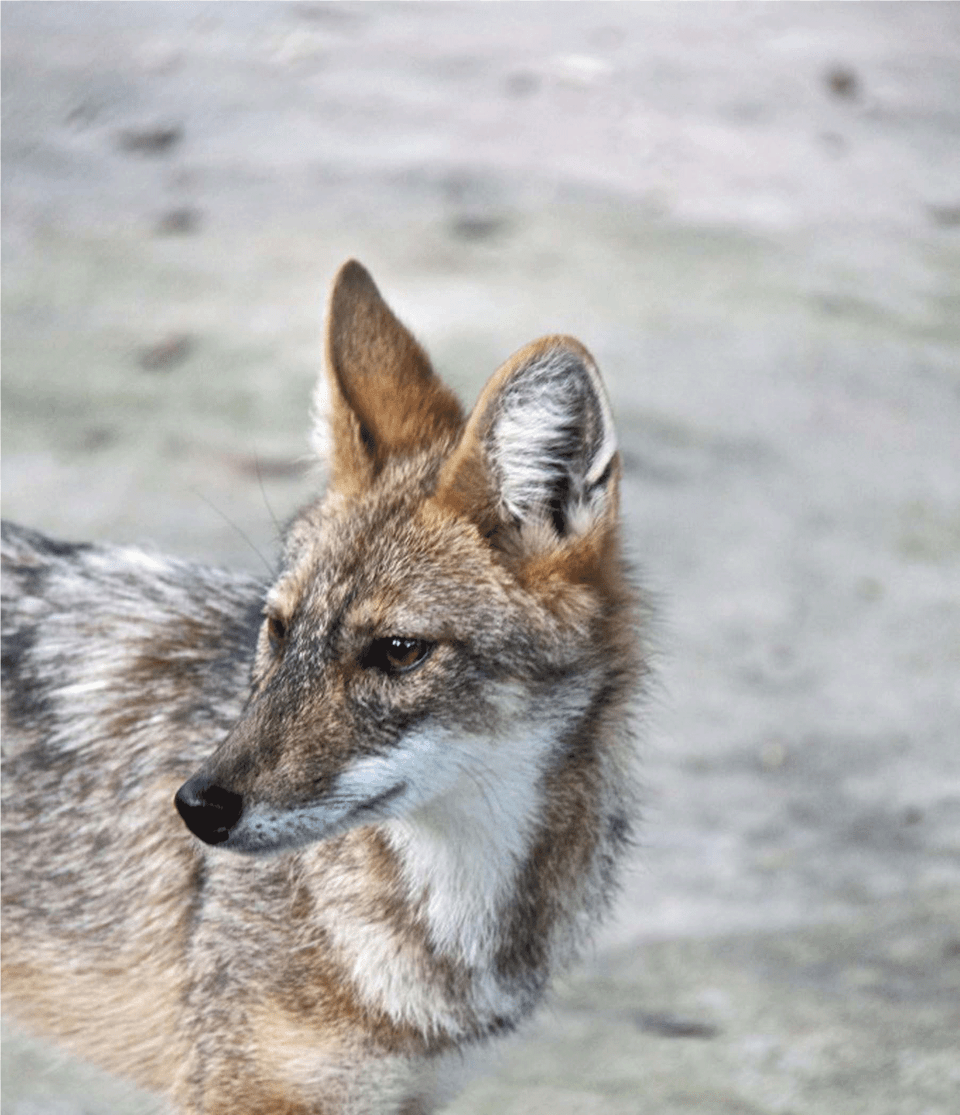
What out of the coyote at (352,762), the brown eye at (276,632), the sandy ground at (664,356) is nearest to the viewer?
the coyote at (352,762)

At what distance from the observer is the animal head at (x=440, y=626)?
3916 mm

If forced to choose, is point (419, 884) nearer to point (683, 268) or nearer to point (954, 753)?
point (954, 753)

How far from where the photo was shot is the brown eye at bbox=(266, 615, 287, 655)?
4.22 metres

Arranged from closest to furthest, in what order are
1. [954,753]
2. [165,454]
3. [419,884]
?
1. [419,884]
2. [954,753]
3. [165,454]

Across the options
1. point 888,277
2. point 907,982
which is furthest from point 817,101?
point 907,982

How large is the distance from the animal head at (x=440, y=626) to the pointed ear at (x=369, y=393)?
0.07 ft

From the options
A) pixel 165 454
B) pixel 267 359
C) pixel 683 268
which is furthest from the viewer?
pixel 683 268

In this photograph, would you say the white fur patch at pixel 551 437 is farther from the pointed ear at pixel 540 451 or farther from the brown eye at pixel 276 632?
the brown eye at pixel 276 632

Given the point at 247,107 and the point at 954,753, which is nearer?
the point at 954,753

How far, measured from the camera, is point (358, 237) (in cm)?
1111

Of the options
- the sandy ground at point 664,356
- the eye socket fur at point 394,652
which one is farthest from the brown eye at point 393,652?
the sandy ground at point 664,356

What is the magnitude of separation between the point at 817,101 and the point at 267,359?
5.71 metres

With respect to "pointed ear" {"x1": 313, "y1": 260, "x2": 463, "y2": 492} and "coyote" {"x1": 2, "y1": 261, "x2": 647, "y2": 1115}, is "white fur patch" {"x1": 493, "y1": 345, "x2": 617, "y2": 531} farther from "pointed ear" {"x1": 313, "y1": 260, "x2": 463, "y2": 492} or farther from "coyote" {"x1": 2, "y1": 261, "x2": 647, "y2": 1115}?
"pointed ear" {"x1": 313, "y1": 260, "x2": 463, "y2": 492}

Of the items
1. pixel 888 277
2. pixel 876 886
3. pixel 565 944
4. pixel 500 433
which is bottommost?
pixel 888 277
